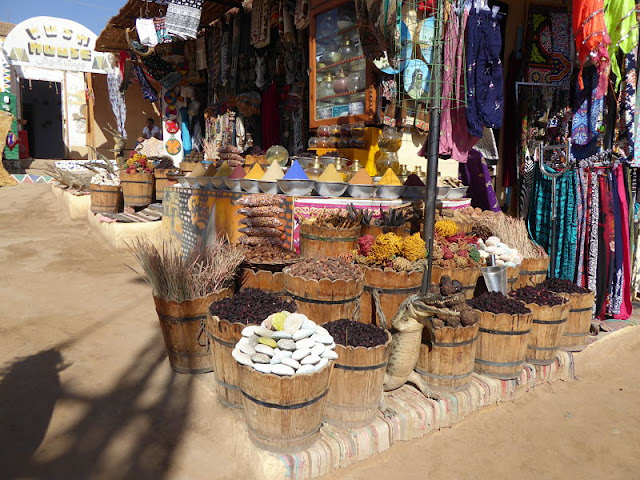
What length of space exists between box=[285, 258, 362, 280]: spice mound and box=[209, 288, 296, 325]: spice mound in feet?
0.70

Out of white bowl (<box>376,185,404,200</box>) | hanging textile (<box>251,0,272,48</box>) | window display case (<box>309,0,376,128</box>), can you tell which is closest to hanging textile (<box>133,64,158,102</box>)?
hanging textile (<box>251,0,272,48</box>)

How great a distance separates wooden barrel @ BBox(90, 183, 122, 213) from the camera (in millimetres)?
8062

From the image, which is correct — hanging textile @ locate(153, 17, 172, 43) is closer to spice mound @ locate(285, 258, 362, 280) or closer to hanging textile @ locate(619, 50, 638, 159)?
spice mound @ locate(285, 258, 362, 280)

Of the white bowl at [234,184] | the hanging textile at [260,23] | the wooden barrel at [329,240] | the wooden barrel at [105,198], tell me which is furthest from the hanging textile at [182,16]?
the wooden barrel at [329,240]

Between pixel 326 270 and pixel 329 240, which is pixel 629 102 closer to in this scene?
pixel 329 240

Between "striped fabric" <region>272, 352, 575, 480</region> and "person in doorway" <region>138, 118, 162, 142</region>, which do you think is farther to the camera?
"person in doorway" <region>138, 118, 162, 142</region>

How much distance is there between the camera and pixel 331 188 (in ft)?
13.3

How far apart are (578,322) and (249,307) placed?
282 cm

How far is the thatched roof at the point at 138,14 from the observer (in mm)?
8109

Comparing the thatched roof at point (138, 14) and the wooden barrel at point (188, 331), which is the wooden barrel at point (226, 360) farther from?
the thatched roof at point (138, 14)

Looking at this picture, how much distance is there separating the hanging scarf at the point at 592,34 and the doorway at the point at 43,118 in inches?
884

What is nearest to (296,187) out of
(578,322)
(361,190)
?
(361,190)

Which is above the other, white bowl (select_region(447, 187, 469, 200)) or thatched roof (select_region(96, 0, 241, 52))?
thatched roof (select_region(96, 0, 241, 52))

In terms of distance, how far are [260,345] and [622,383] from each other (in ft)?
10.3
